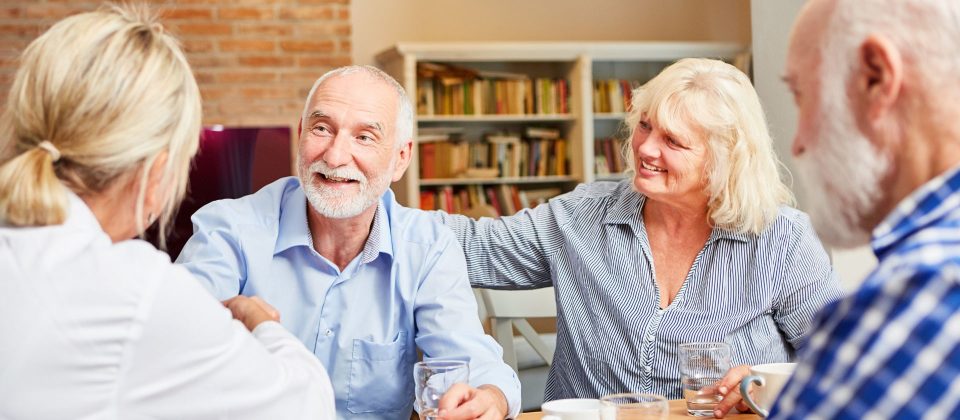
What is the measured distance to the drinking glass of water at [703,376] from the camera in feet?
5.54

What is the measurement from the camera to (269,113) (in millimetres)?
5887

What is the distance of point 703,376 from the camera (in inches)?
66.6

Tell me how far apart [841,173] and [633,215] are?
4.37 ft

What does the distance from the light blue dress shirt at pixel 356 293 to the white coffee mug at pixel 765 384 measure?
479 mm

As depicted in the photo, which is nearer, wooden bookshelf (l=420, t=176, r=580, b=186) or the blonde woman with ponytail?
the blonde woman with ponytail

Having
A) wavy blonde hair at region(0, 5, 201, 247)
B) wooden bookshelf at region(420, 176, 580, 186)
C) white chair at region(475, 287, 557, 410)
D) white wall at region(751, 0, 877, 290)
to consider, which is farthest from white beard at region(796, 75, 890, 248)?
wooden bookshelf at region(420, 176, 580, 186)

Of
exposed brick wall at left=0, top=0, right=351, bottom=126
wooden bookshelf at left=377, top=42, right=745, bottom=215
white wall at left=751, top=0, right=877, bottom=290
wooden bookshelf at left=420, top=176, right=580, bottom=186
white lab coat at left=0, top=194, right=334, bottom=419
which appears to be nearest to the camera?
white lab coat at left=0, top=194, right=334, bottom=419

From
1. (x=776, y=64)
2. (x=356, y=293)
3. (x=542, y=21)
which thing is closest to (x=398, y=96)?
(x=356, y=293)

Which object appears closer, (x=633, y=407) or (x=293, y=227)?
(x=633, y=407)

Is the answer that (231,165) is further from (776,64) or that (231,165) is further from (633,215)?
(633,215)

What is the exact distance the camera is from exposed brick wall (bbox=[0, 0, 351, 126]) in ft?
19.0

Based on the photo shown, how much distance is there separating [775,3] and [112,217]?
2.91 metres

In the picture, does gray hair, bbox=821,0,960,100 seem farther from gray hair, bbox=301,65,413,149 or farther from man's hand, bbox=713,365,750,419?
gray hair, bbox=301,65,413,149

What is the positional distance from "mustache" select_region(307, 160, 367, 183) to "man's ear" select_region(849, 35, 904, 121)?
1.19 m
